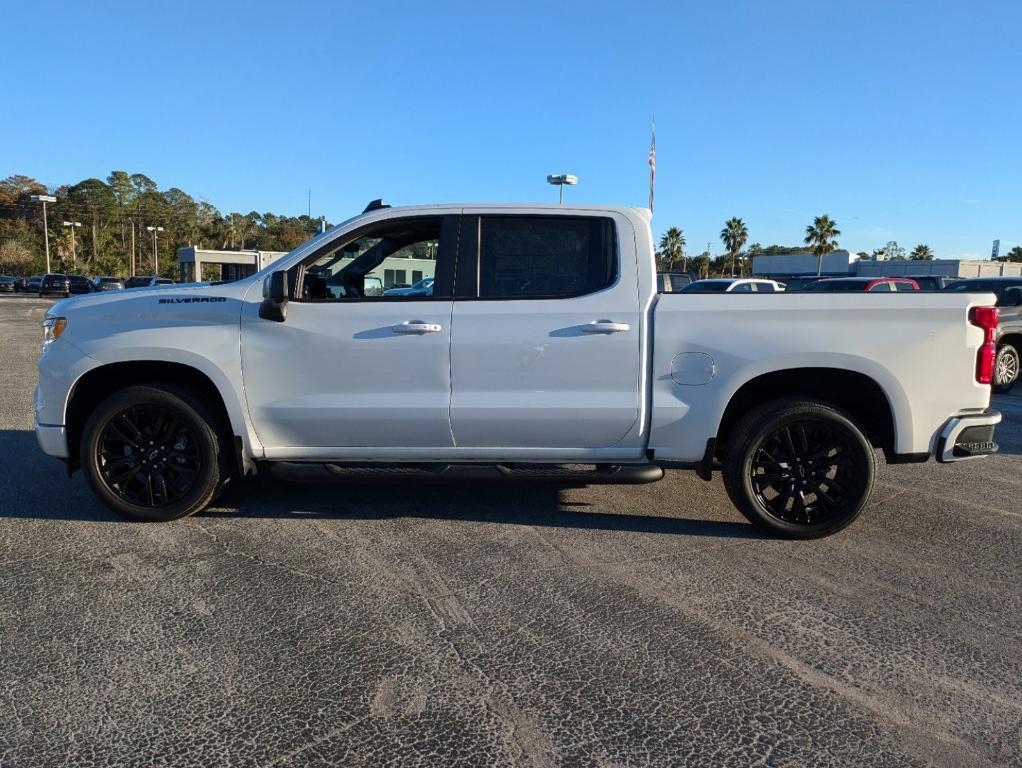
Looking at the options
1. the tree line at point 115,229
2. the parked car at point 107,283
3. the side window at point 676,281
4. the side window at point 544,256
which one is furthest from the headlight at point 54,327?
the tree line at point 115,229

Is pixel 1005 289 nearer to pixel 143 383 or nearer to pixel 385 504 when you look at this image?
pixel 385 504

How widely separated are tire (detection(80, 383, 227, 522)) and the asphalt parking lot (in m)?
0.17

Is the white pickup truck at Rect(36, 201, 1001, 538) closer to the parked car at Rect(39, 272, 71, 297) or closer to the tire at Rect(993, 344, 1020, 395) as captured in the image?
the tire at Rect(993, 344, 1020, 395)

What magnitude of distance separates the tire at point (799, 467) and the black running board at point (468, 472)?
527 mm

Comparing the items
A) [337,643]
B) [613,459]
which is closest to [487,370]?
[613,459]

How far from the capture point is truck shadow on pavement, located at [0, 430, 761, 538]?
489cm

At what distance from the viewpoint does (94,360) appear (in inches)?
184

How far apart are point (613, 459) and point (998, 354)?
10418 millimetres

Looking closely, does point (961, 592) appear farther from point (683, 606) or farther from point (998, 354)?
point (998, 354)

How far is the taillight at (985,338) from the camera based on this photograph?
4.43 m

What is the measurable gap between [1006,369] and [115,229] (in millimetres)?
104232

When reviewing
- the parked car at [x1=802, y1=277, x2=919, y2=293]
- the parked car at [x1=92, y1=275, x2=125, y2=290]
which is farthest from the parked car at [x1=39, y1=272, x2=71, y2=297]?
the parked car at [x1=802, y1=277, x2=919, y2=293]

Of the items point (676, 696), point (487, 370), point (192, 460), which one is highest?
point (487, 370)

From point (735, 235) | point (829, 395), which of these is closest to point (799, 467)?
point (829, 395)
